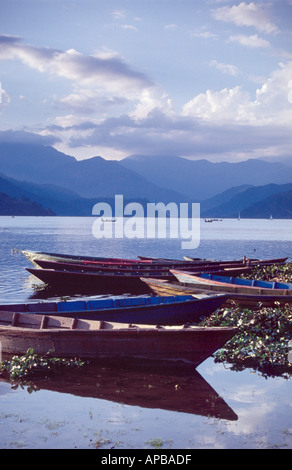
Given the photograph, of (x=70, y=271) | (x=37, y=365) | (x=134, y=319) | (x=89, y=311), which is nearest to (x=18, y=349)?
(x=37, y=365)

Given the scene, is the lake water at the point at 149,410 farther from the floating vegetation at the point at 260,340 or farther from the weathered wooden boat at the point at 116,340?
the floating vegetation at the point at 260,340

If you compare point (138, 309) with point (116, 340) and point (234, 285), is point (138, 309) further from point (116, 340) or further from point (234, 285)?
point (234, 285)

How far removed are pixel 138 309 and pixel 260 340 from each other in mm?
4092

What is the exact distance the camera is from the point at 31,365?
13.8 m

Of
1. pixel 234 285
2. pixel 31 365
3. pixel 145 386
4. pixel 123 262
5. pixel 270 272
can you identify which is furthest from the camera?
pixel 123 262

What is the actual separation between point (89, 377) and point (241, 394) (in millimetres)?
3974

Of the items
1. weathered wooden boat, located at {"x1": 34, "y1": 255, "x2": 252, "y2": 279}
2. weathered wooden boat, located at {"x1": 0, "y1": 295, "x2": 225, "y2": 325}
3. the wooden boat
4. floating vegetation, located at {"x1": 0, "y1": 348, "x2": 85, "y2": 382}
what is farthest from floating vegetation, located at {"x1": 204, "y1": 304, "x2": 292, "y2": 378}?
the wooden boat

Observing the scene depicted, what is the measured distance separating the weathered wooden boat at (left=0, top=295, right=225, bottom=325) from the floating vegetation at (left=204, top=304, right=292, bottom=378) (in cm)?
Answer: 73

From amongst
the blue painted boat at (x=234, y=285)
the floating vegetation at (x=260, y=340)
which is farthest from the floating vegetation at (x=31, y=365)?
the blue painted boat at (x=234, y=285)

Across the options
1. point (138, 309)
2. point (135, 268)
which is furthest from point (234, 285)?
point (135, 268)

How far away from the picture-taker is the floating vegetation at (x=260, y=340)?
48.6ft

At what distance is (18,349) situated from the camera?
1501 centimetres

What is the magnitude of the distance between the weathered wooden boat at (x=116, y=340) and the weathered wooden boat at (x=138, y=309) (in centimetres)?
174
